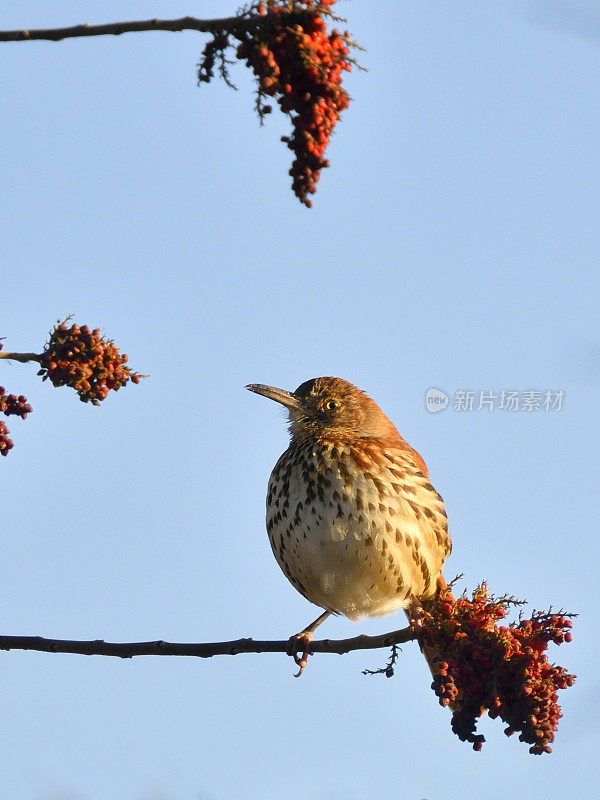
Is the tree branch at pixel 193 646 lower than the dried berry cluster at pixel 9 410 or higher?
lower

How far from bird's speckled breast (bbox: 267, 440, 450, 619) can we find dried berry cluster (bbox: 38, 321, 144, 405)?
84.7 inches

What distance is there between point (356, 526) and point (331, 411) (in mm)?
1130

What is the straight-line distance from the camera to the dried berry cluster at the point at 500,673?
4.17 metres

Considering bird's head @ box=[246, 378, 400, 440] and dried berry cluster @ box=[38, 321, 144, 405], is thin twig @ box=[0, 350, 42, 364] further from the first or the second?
bird's head @ box=[246, 378, 400, 440]

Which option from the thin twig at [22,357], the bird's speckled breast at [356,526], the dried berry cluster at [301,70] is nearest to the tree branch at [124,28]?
the dried berry cluster at [301,70]

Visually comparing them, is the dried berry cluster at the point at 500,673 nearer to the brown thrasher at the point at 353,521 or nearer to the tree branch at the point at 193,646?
the tree branch at the point at 193,646

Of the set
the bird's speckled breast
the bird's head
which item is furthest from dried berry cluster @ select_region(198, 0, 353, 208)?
the bird's head

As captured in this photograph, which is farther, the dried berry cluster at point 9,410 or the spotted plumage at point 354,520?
the spotted plumage at point 354,520

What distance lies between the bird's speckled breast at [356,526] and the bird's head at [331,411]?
0.21 m

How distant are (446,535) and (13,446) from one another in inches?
128

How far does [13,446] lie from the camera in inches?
144

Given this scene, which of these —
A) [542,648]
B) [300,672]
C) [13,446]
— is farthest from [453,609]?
[13,446]

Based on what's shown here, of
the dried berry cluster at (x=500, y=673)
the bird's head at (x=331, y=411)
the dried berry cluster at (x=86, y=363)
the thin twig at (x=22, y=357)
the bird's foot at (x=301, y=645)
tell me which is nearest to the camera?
the thin twig at (x=22, y=357)

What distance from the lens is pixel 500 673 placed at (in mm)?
4324
